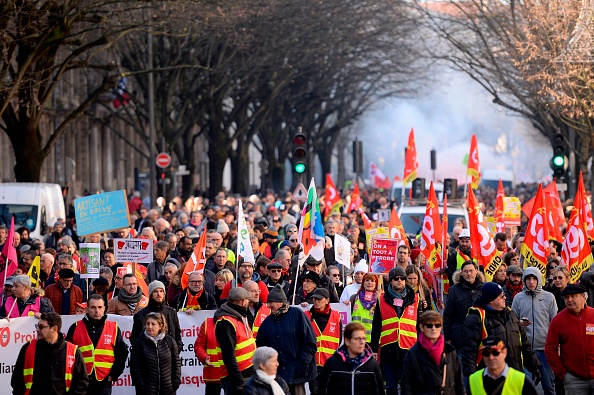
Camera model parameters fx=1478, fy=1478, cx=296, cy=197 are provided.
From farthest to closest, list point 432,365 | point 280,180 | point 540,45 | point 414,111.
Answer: point 414,111, point 280,180, point 540,45, point 432,365

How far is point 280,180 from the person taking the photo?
2307 inches

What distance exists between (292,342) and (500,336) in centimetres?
158

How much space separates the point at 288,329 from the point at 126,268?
4505 millimetres

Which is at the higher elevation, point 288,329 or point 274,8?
point 274,8

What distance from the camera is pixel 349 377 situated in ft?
32.1

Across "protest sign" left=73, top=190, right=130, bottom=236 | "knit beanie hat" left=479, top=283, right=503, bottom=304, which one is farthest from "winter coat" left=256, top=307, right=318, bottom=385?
"protest sign" left=73, top=190, right=130, bottom=236

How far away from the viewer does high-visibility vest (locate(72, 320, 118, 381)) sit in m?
11.5

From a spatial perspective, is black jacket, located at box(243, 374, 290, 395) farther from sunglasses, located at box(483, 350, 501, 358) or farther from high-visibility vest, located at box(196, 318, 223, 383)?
high-visibility vest, located at box(196, 318, 223, 383)

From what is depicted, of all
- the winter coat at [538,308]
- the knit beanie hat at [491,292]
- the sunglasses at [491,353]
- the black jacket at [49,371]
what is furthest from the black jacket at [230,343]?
the sunglasses at [491,353]

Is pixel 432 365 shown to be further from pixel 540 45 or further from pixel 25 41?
pixel 540 45

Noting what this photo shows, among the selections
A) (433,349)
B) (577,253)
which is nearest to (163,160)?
(577,253)

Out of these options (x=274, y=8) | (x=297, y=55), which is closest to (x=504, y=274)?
(x=274, y=8)

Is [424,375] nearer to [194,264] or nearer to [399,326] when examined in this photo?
[399,326]

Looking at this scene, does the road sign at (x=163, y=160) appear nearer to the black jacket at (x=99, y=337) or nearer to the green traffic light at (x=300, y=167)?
the green traffic light at (x=300, y=167)
